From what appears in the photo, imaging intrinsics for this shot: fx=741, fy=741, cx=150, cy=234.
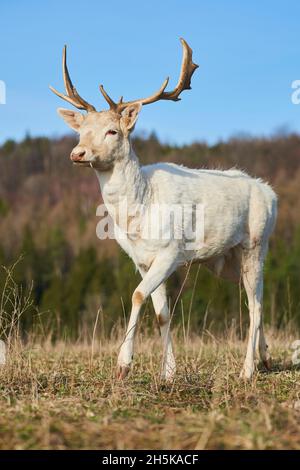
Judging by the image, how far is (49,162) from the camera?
5074 inches

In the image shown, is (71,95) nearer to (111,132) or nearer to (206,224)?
(111,132)

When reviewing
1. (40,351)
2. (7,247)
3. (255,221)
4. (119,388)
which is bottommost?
Result: (7,247)

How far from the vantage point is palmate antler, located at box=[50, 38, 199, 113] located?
276 inches

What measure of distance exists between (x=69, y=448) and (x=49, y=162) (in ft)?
416

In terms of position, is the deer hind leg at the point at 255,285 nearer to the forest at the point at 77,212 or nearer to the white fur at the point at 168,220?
the white fur at the point at 168,220

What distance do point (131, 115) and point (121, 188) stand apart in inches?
28.0

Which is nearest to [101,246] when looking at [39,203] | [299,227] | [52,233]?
[52,233]

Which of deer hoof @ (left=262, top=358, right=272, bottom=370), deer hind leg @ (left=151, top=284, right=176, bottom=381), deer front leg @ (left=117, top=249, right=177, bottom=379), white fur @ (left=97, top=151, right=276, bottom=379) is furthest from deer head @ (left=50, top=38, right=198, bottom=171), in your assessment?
deer hoof @ (left=262, top=358, right=272, bottom=370)

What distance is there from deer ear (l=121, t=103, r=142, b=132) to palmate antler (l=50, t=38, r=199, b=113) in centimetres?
5

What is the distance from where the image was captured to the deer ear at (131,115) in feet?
22.7

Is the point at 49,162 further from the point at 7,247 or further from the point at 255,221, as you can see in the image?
the point at 255,221

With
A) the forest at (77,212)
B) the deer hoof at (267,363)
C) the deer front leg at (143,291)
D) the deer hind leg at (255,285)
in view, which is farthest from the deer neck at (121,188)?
→ the forest at (77,212)

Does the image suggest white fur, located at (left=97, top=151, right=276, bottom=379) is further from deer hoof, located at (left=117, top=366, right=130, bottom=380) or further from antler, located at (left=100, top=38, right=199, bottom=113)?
antler, located at (left=100, top=38, right=199, bottom=113)

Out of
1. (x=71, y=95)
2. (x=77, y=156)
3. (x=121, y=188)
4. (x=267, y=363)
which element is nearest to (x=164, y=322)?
(x=267, y=363)
